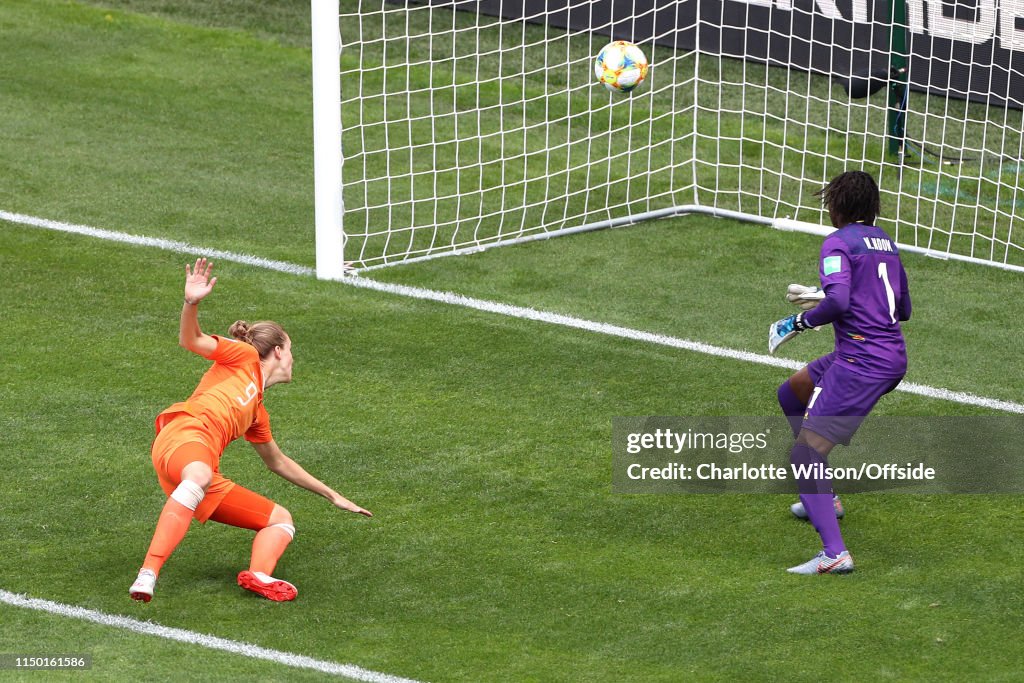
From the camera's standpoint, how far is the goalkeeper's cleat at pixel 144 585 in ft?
20.5

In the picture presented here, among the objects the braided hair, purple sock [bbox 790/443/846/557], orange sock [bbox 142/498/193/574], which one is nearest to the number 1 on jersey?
the braided hair

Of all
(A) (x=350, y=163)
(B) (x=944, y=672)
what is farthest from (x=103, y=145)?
(B) (x=944, y=672)

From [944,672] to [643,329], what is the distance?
4399mm

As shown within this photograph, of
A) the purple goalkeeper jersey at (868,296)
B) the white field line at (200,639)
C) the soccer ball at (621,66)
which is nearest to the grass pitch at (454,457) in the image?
the white field line at (200,639)

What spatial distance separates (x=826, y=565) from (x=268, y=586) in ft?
7.86

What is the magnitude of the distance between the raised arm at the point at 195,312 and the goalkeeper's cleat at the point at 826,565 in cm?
271

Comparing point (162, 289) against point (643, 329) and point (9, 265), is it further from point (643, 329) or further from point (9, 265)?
point (643, 329)

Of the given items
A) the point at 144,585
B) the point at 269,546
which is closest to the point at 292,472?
the point at 269,546

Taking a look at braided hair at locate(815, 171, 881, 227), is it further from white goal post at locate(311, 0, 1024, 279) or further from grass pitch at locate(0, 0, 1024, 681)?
white goal post at locate(311, 0, 1024, 279)

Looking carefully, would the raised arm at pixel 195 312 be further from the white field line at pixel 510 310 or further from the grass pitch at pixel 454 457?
the white field line at pixel 510 310

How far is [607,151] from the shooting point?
13797mm

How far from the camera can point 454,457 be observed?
326 inches

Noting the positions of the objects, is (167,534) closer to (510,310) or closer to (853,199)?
(853,199)

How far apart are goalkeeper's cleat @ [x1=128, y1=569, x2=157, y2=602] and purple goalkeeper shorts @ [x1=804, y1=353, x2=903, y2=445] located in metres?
2.87
